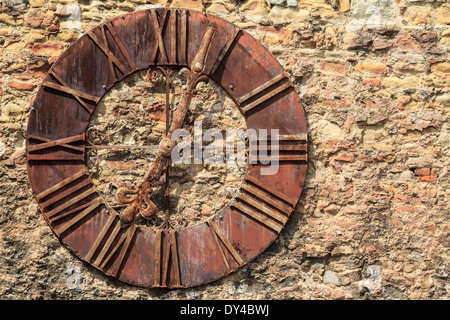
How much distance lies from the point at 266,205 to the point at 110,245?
3.58 feet

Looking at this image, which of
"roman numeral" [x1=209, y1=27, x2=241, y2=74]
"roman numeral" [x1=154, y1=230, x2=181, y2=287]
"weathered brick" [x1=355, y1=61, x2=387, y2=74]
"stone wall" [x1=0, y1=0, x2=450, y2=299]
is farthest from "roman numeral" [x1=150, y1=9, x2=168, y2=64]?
"weathered brick" [x1=355, y1=61, x2=387, y2=74]

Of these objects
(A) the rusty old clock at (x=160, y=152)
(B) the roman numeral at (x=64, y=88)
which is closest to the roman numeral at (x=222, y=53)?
(A) the rusty old clock at (x=160, y=152)

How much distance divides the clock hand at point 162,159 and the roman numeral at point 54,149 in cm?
42

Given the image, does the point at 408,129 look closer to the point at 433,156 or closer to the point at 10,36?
the point at 433,156

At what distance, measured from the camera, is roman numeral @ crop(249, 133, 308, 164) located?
4363 mm

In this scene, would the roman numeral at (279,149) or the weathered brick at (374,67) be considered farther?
the weathered brick at (374,67)

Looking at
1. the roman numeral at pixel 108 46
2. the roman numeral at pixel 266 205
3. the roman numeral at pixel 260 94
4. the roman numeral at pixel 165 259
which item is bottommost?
the roman numeral at pixel 165 259

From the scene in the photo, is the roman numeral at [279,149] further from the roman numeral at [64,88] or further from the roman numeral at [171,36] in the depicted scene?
the roman numeral at [64,88]

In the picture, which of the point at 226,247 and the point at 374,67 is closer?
the point at 226,247

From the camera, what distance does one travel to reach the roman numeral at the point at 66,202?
429cm

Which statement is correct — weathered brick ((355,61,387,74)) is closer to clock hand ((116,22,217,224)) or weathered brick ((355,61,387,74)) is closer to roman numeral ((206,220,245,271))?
clock hand ((116,22,217,224))

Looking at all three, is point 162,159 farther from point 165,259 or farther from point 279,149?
point 279,149

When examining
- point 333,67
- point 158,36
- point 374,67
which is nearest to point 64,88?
point 158,36

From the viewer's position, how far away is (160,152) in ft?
14.1
